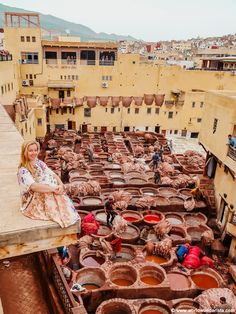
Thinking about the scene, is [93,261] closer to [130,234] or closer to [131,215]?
[130,234]

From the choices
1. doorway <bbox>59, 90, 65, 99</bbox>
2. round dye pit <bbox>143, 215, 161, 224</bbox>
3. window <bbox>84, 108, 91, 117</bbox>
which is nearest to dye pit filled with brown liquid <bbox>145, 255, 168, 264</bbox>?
round dye pit <bbox>143, 215, 161, 224</bbox>

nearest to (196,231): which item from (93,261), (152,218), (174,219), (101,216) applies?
(174,219)

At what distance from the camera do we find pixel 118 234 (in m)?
14.3

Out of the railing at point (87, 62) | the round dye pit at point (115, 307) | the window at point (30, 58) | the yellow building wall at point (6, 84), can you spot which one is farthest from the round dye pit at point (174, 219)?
the window at point (30, 58)

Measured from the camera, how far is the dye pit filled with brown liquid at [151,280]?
11664mm

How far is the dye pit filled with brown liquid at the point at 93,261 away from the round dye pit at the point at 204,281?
387 cm

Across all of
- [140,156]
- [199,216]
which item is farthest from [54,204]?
[140,156]

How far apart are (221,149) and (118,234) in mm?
6623

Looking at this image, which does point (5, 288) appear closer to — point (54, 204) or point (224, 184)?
point (54, 204)

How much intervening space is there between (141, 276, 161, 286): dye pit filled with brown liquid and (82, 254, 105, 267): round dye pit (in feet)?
6.25

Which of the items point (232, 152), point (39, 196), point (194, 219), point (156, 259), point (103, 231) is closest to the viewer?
point (39, 196)

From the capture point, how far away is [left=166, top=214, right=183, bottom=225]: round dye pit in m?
16.1

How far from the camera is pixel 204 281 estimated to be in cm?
1214

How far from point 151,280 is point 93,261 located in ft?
8.38
